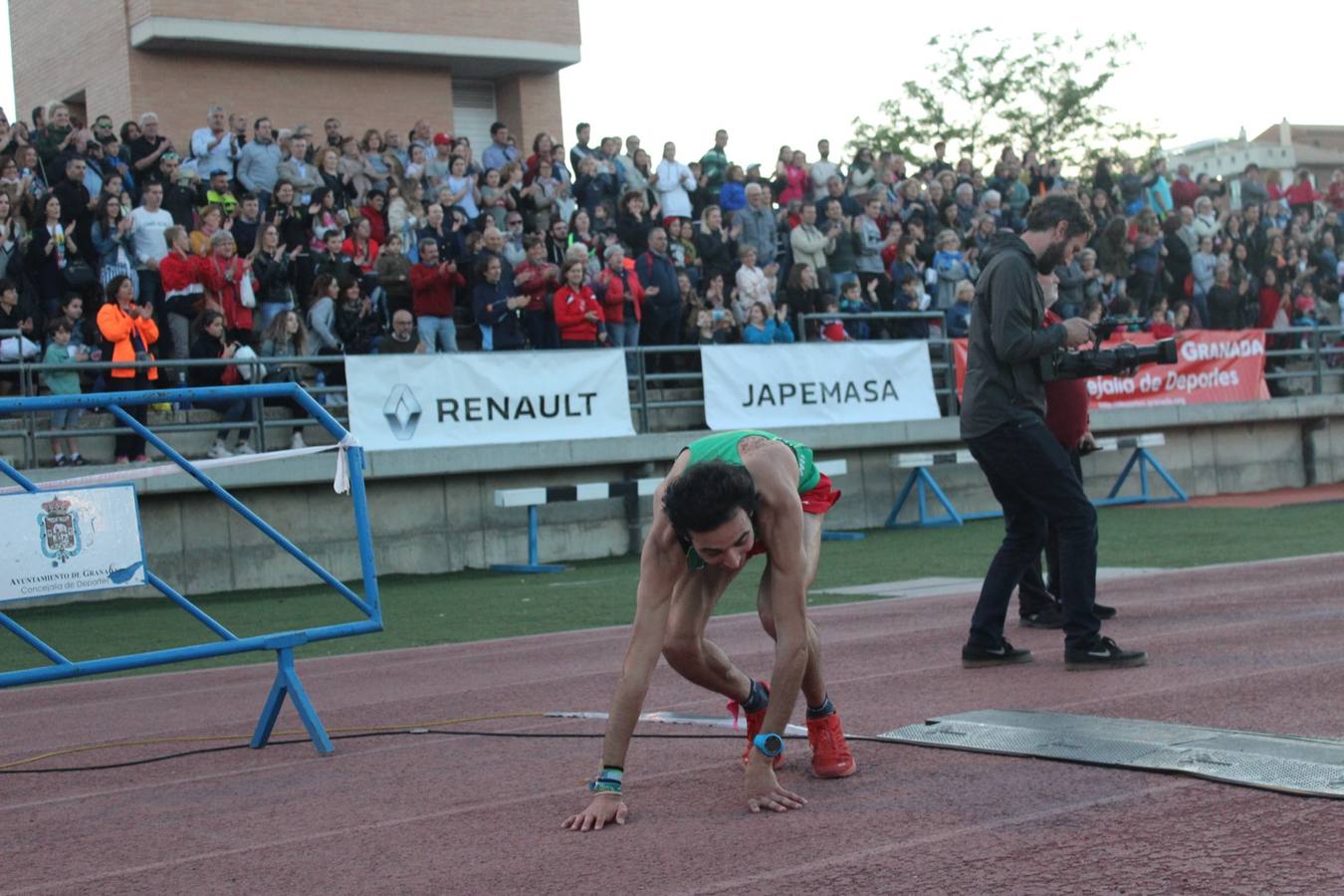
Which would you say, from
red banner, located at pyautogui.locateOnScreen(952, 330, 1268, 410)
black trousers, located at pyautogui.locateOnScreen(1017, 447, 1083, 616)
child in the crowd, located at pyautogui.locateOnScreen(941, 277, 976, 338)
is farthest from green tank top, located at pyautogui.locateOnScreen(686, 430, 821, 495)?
red banner, located at pyautogui.locateOnScreen(952, 330, 1268, 410)

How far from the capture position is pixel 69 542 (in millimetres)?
6785

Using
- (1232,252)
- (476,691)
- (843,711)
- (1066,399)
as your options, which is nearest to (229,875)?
(843,711)

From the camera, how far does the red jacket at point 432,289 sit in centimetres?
1827

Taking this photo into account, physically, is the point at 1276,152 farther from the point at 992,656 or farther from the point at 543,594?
the point at 992,656

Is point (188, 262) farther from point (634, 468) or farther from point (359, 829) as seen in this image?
point (359, 829)

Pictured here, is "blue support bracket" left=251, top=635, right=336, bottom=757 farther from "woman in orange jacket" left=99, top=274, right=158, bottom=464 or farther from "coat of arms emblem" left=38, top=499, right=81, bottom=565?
"woman in orange jacket" left=99, top=274, right=158, bottom=464

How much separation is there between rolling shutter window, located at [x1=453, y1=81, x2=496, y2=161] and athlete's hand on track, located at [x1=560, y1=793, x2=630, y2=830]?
25.9m

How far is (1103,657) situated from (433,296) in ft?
37.8

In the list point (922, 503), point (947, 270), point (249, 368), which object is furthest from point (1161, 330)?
point (249, 368)

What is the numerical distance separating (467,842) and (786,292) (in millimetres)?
16683

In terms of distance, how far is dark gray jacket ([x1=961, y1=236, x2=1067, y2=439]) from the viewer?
829 centimetres

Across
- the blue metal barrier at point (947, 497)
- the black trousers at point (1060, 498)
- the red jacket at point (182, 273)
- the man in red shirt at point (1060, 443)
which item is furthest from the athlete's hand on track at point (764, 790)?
the blue metal barrier at point (947, 497)

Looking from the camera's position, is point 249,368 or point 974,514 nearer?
point 249,368

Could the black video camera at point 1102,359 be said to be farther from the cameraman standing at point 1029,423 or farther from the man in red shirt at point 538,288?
the man in red shirt at point 538,288
